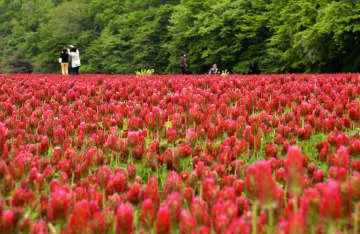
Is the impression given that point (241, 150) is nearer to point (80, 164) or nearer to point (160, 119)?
point (80, 164)

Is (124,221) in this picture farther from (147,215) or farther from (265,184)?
(265,184)

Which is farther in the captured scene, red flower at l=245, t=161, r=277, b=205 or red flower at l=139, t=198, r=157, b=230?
red flower at l=139, t=198, r=157, b=230

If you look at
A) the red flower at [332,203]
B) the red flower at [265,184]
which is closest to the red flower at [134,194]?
the red flower at [265,184]

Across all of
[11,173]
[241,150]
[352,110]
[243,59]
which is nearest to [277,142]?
[241,150]

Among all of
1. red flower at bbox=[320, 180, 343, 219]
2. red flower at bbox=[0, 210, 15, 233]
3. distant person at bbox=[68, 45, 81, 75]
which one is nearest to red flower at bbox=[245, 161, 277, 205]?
red flower at bbox=[320, 180, 343, 219]

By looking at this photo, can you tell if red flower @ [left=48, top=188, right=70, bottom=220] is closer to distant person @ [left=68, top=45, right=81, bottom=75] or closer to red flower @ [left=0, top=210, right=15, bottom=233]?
red flower @ [left=0, top=210, right=15, bottom=233]

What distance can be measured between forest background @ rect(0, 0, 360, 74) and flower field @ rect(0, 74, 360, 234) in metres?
28.5

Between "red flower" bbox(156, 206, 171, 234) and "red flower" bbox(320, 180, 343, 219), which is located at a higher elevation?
"red flower" bbox(320, 180, 343, 219)

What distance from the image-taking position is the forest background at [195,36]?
3588 centimetres

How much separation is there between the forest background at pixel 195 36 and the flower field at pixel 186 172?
2851cm

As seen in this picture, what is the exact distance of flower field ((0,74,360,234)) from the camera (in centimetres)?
230

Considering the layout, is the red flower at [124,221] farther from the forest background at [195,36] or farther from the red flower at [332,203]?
the forest background at [195,36]

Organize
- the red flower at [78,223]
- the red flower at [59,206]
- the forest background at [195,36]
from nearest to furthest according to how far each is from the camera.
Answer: the red flower at [78,223], the red flower at [59,206], the forest background at [195,36]

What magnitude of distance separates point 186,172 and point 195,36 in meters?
59.1
